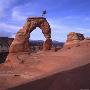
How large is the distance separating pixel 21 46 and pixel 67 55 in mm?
28843

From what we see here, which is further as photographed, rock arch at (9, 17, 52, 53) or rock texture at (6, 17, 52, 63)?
rock arch at (9, 17, 52, 53)

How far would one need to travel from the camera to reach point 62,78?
852 centimetres

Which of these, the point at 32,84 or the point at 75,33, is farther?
the point at 75,33

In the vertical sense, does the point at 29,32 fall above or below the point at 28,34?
above

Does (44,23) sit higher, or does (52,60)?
(44,23)

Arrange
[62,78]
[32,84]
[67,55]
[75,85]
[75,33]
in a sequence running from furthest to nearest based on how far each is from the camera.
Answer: [75,33] < [67,55] < [32,84] < [62,78] < [75,85]

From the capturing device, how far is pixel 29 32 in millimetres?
42812

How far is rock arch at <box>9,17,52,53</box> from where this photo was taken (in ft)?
137

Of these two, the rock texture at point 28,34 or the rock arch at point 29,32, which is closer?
the rock texture at point 28,34

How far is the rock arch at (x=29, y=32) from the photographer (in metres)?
41.7

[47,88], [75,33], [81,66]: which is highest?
[75,33]

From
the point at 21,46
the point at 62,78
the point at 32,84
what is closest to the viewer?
the point at 62,78

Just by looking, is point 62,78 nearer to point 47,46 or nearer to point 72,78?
point 72,78

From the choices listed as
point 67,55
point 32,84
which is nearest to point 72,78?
point 32,84
